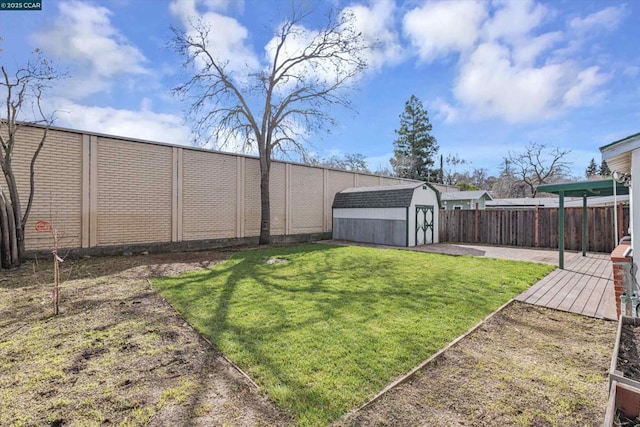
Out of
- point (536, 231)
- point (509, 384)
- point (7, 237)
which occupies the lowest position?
point (509, 384)

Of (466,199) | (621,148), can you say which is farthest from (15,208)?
(466,199)

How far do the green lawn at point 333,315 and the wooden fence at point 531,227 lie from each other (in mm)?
5468

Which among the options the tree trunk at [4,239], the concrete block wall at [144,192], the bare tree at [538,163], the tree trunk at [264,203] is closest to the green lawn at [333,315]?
the tree trunk at [4,239]

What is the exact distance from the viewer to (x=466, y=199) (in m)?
22.3

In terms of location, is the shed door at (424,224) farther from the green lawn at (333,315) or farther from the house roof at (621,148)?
the house roof at (621,148)

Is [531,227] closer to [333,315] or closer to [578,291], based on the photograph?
[578,291]

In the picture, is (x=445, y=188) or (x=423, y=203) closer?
(x=423, y=203)

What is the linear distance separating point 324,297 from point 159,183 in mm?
8485

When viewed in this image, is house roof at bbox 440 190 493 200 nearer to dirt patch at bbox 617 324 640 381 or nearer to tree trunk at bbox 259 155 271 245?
tree trunk at bbox 259 155 271 245

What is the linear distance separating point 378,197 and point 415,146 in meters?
22.3

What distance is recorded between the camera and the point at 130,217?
9.89m

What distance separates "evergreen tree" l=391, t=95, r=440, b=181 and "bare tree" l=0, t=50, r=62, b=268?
1162 inches

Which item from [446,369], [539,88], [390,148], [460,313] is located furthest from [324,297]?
[390,148]

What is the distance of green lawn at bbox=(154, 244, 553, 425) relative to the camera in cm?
250
